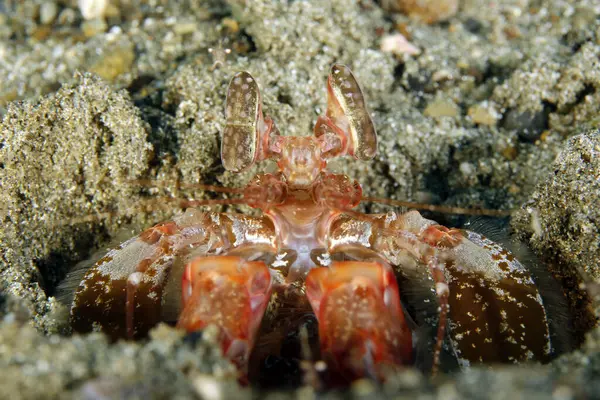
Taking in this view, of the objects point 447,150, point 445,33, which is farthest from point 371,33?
point 447,150

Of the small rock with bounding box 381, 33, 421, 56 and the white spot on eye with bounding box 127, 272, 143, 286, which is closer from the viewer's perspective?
the white spot on eye with bounding box 127, 272, 143, 286

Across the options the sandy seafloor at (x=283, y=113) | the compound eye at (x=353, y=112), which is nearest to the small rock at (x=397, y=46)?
the sandy seafloor at (x=283, y=113)

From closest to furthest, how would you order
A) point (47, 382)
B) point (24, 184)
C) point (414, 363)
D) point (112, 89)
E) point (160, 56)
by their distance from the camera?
1. point (47, 382)
2. point (414, 363)
3. point (24, 184)
4. point (112, 89)
5. point (160, 56)

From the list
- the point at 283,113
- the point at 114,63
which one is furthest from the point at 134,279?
the point at 114,63

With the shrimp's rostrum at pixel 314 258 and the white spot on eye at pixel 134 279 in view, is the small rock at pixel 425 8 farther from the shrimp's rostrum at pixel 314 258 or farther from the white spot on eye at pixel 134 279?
the white spot on eye at pixel 134 279

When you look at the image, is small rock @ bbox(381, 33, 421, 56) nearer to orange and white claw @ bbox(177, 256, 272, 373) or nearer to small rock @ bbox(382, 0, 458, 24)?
small rock @ bbox(382, 0, 458, 24)

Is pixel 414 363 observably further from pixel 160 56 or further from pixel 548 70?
pixel 160 56

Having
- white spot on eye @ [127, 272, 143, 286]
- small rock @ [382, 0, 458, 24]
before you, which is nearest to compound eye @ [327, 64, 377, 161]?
white spot on eye @ [127, 272, 143, 286]
